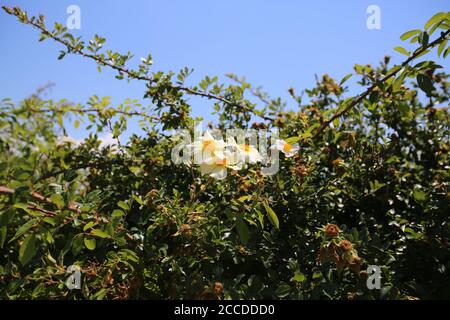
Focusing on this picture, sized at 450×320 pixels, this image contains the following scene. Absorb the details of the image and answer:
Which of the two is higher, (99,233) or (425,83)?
(425,83)

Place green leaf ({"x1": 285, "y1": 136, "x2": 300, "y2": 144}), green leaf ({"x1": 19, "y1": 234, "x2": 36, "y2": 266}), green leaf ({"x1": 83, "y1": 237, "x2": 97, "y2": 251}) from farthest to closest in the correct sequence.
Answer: green leaf ({"x1": 285, "y1": 136, "x2": 300, "y2": 144}), green leaf ({"x1": 83, "y1": 237, "x2": 97, "y2": 251}), green leaf ({"x1": 19, "y1": 234, "x2": 36, "y2": 266})

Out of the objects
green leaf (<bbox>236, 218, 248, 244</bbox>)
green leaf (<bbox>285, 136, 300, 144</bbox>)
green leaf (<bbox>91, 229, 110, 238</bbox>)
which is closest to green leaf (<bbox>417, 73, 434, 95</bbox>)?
green leaf (<bbox>285, 136, 300, 144</bbox>)

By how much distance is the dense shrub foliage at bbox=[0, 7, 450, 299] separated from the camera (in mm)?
1245

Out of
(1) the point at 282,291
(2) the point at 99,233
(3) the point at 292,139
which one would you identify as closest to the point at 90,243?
(2) the point at 99,233

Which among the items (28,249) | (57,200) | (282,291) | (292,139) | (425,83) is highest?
(425,83)

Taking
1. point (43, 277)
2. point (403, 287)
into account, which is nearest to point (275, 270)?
point (403, 287)

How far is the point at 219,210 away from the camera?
1.59 m

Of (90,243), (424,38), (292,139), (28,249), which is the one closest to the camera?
(28,249)

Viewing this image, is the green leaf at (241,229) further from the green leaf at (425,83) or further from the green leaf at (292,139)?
the green leaf at (425,83)

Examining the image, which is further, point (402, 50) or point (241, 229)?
point (402, 50)

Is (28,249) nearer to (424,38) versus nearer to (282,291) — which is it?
(282,291)

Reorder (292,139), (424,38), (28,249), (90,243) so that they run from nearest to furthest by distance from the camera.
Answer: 1. (28,249)
2. (90,243)
3. (424,38)
4. (292,139)

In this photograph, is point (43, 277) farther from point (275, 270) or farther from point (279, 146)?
point (279, 146)

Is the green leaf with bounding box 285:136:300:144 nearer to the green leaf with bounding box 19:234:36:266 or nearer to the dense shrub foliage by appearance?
the dense shrub foliage
